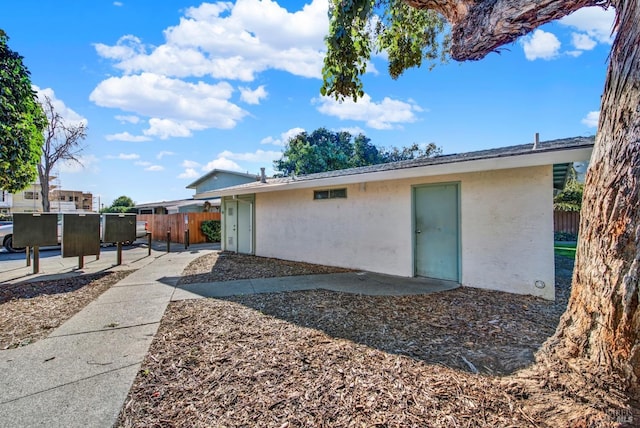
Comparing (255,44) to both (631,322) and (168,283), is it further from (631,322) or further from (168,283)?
(631,322)

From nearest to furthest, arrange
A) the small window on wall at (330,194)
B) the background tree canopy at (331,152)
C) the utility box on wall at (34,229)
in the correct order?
the utility box on wall at (34,229)
the small window on wall at (330,194)
the background tree canopy at (331,152)

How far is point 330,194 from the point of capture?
909 centimetres

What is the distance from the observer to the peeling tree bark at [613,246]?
201 centimetres

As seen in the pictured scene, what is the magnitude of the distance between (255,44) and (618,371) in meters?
9.42

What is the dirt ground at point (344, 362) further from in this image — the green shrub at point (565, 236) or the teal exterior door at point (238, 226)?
the green shrub at point (565, 236)

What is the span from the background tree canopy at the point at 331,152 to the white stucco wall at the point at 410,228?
12819 mm

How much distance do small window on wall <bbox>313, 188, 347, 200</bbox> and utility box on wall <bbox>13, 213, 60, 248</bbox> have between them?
6736mm

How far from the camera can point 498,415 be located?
2.26 metres

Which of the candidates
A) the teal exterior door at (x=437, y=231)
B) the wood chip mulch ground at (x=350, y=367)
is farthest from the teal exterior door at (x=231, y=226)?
the teal exterior door at (x=437, y=231)

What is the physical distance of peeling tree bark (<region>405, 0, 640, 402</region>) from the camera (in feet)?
6.59

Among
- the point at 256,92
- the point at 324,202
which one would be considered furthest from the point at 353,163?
the point at 324,202

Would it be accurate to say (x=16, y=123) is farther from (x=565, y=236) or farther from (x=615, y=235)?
(x=565, y=236)

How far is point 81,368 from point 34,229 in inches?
250

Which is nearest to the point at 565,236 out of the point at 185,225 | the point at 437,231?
the point at 437,231
